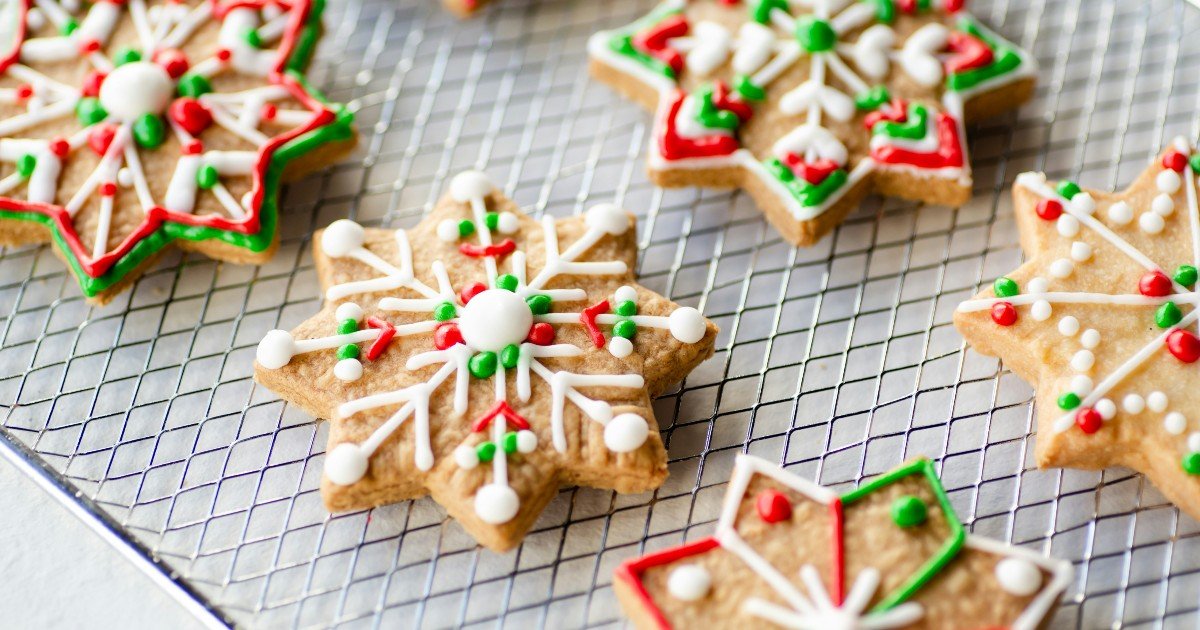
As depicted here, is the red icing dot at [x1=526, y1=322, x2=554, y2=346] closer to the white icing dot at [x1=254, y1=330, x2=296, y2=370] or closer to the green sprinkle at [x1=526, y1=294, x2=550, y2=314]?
the green sprinkle at [x1=526, y1=294, x2=550, y2=314]

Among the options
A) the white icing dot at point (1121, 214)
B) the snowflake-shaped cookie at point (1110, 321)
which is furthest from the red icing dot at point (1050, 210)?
the white icing dot at point (1121, 214)

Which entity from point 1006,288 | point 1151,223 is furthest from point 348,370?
point 1151,223

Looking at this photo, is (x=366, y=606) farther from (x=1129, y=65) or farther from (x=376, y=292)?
(x=1129, y=65)

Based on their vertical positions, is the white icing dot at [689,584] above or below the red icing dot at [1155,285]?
below

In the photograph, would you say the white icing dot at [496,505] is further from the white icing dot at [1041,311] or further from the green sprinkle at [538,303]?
the white icing dot at [1041,311]

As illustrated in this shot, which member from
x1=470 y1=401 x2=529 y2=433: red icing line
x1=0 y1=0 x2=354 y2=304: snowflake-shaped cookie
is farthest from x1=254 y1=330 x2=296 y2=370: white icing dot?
x1=470 y1=401 x2=529 y2=433: red icing line

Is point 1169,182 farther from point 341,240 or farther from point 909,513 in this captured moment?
point 341,240

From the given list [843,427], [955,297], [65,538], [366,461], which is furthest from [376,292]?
[955,297]
